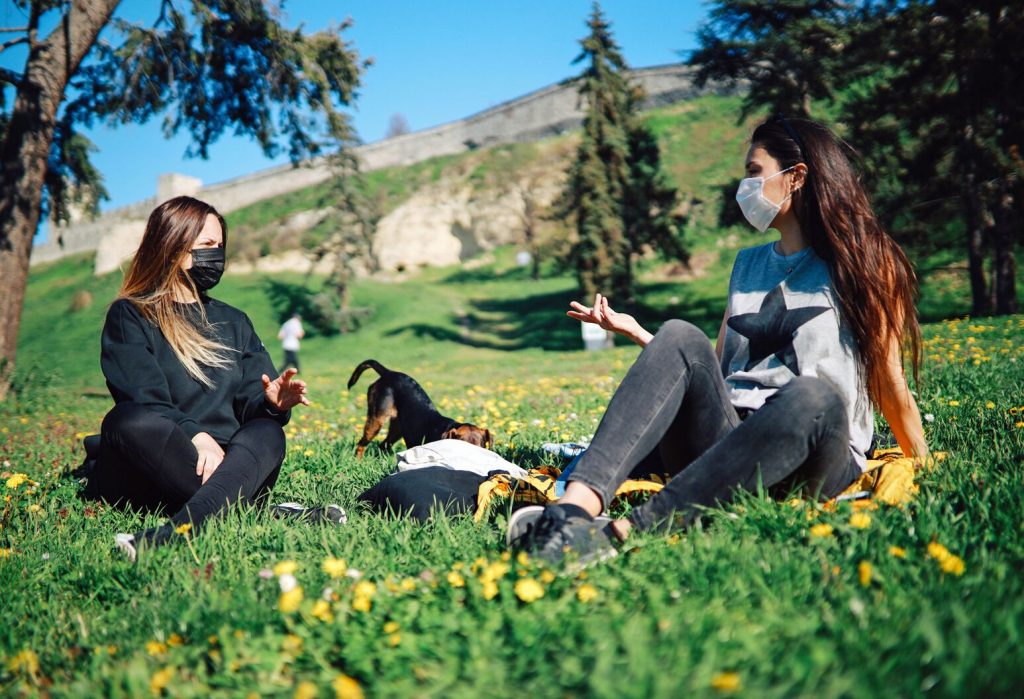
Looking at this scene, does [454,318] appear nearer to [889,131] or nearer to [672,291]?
[672,291]

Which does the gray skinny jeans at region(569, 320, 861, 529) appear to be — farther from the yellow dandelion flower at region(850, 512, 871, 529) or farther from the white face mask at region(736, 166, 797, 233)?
the white face mask at region(736, 166, 797, 233)

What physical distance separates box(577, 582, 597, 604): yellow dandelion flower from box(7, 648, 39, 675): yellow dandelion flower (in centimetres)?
154

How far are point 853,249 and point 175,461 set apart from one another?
3130mm

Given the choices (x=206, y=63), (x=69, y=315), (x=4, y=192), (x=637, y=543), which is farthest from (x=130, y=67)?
(x=69, y=315)

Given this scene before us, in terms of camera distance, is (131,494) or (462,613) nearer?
(462,613)

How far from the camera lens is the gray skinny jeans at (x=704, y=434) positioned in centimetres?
233

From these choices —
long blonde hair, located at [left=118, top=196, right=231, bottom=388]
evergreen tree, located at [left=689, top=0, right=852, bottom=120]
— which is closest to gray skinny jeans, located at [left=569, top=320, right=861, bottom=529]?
long blonde hair, located at [left=118, top=196, right=231, bottom=388]

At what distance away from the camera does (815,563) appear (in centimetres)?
199

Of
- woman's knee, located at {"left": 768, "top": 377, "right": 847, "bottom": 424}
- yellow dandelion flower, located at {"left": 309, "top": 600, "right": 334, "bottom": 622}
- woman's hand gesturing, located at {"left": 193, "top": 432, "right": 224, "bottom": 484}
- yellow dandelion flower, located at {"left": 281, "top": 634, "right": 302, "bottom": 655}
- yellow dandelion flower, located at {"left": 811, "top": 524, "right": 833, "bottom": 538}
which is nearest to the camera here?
yellow dandelion flower, located at {"left": 281, "top": 634, "right": 302, "bottom": 655}

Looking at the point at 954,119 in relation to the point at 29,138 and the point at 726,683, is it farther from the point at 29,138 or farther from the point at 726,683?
the point at 29,138

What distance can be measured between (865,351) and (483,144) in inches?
2276

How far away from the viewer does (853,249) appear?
270 cm

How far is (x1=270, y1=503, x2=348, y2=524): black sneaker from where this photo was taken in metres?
3.01

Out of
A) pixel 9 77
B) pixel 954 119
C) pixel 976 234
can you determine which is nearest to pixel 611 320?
pixel 9 77
